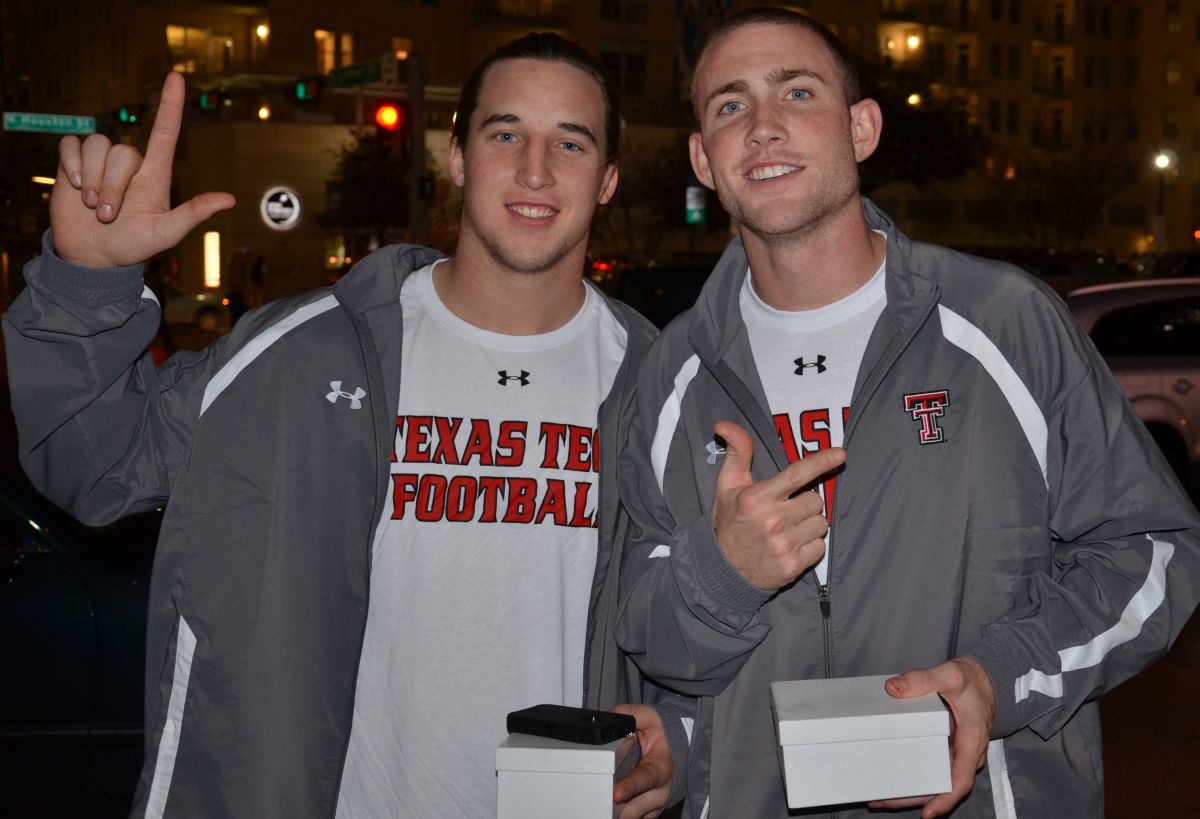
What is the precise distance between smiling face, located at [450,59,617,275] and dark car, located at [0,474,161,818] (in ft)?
6.93

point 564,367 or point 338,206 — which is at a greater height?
point 564,367

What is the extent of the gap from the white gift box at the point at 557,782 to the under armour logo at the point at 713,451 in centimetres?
81

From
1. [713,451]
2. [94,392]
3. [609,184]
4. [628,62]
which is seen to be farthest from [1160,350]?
[628,62]

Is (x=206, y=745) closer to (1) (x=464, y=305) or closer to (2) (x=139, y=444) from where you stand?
A: (2) (x=139, y=444)

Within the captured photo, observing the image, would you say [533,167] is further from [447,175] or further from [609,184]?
[447,175]

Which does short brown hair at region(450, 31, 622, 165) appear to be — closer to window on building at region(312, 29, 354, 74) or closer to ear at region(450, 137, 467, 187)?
ear at region(450, 137, 467, 187)

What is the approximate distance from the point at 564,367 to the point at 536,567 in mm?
542

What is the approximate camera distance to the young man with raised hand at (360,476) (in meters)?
2.80

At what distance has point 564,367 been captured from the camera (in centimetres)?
342

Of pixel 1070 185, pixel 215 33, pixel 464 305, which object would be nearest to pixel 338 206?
pixel 215 33

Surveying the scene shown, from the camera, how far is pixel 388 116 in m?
19.1

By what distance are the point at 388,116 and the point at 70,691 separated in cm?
1545

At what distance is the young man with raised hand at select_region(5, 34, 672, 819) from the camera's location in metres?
2.80

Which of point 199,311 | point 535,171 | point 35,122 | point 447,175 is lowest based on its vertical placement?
point 199,311
